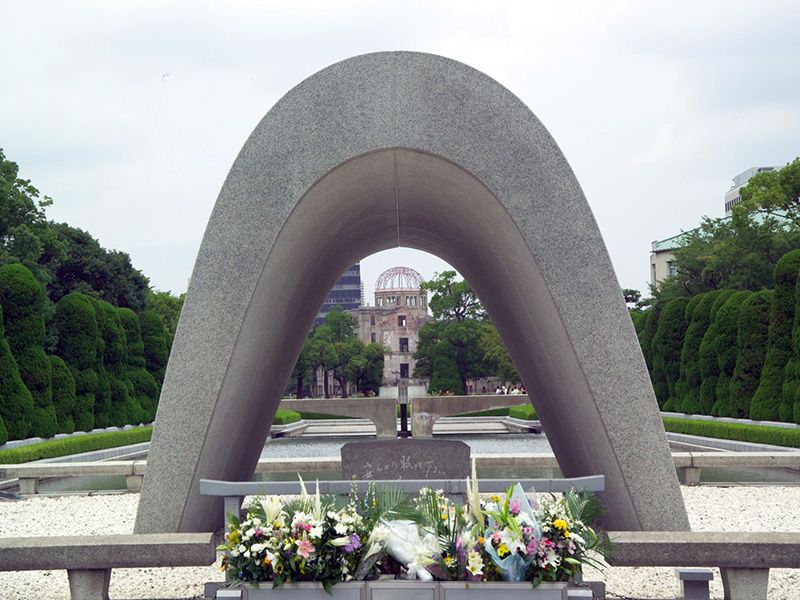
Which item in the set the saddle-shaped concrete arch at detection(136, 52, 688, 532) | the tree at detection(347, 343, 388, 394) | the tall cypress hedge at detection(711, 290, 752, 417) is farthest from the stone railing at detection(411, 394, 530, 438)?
the tree at detection(347, 343, 388, 394)

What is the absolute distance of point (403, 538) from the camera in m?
4.10

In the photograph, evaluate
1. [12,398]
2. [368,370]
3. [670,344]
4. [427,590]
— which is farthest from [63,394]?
[368,370]

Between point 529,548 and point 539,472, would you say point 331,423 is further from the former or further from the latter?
point 529,548

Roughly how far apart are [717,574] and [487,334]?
149 feet

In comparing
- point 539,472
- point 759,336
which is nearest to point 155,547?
point 539,472

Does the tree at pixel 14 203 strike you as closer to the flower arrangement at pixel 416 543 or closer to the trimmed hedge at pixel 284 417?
the trimmed hedge at pixel 284 417

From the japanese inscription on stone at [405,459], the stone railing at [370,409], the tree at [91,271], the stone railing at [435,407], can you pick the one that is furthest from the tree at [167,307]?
the japanese inscription on stone at [405,459]

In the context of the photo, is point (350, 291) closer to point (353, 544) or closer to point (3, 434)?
point (3, 434)

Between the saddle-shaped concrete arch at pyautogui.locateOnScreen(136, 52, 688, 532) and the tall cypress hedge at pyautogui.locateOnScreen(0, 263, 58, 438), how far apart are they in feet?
50.2

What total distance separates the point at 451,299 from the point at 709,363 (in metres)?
33.0

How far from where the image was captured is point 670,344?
94.9 feet

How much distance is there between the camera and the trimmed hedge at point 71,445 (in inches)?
651

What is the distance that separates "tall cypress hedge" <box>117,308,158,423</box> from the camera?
28.6 m

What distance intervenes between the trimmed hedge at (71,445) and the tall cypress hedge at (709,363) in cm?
1450
